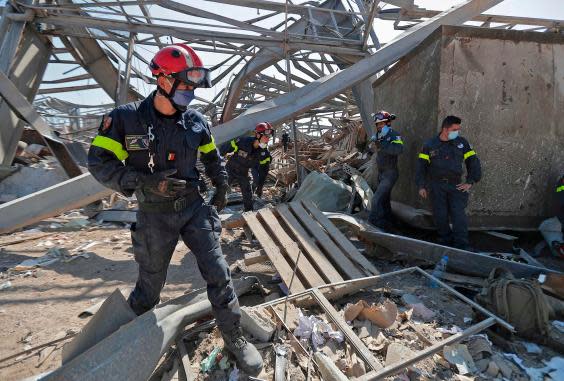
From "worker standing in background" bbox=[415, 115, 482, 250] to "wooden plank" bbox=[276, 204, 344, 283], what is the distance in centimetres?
163

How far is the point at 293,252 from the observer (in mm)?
3209

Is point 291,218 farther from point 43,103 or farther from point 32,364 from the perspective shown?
point 43,103

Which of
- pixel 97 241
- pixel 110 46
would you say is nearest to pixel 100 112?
pixel 110 46

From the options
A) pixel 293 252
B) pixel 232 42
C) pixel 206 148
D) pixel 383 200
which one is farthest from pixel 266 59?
pixel 206 148

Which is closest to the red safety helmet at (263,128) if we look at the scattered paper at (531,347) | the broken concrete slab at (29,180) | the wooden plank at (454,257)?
the wooden plank at (454,257)

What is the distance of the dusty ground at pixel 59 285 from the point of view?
2.29 meters

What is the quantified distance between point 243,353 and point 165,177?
3.84 feet

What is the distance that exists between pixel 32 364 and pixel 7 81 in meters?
4.80

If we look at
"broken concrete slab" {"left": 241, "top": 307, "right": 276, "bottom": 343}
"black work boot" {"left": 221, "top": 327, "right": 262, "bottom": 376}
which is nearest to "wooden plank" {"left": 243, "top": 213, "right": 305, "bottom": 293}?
"broken concrete slab" {"left": 241, "top": 307, "right": 276, "bottom": 343}

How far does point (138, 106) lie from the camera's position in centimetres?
190

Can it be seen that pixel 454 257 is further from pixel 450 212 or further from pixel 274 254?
pixel 274 254

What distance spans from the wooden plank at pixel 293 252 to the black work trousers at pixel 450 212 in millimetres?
1955

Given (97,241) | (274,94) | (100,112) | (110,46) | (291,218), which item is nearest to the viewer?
(291,218)

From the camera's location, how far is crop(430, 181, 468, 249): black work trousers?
12.5ft
